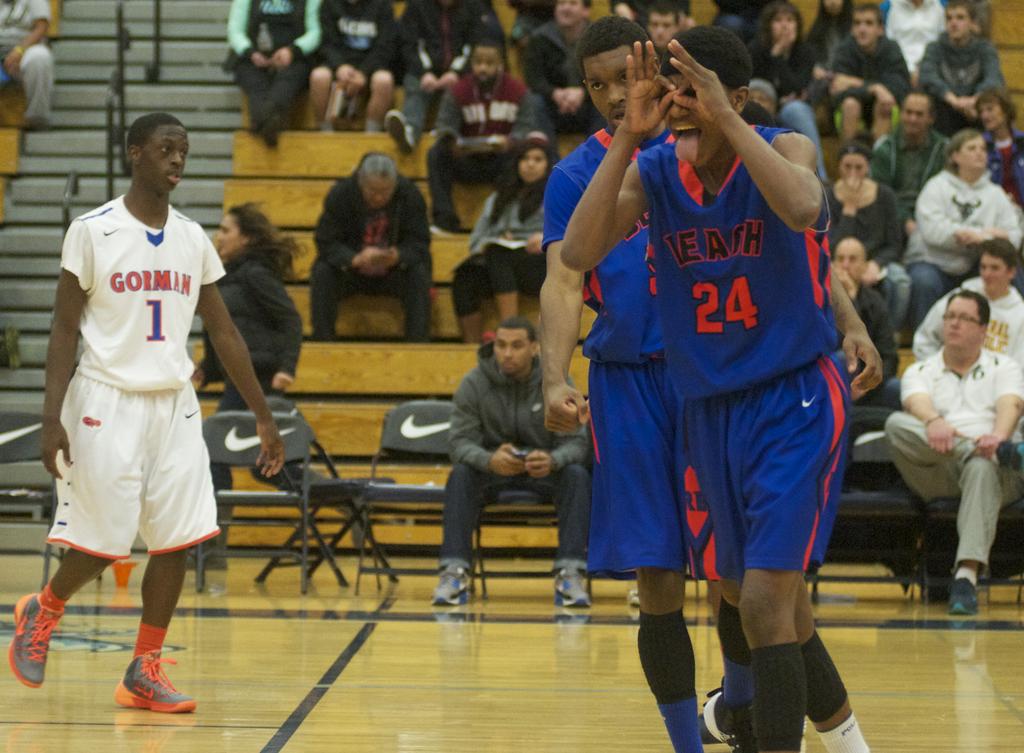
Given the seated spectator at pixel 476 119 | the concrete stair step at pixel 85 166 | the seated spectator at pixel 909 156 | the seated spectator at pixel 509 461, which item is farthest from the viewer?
the concrete stair step at pixel 85 166

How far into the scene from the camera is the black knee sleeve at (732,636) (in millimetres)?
4082

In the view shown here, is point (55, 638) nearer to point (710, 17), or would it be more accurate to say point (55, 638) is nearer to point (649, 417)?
point (649, 417)

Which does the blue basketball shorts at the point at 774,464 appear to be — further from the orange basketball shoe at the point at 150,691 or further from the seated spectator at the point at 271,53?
the seated spectator at the point at 271,53

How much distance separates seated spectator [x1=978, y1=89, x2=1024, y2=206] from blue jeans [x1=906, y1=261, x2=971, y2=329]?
3.27 ft

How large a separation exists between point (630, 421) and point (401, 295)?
679 cm

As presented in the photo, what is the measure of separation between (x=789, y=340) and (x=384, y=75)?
28.3 feet

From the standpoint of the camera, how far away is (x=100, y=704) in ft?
17.0

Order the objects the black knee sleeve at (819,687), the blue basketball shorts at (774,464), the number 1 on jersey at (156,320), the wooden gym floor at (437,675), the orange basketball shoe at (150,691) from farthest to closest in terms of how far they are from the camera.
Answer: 1. the number 1 on jersey at (156,320)
2. the orange basketball shoe at (150,691)
3. the wooden gym floor at (437,675)
4. the black knee sleeve at (819,687)
5. the blue basketball shorts at (774,464)

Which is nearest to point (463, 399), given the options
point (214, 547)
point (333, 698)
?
point (214, 547)

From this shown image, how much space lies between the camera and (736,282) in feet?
11.5

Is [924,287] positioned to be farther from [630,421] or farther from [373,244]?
[630,421]

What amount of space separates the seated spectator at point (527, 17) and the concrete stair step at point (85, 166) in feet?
7.79

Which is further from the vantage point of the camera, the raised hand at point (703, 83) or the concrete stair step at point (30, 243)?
the concrete stair step at point (30, 243)

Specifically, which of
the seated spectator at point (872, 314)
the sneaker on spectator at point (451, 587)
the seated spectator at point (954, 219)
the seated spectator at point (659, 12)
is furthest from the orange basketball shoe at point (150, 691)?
the seated spectator at point (659, 12)
